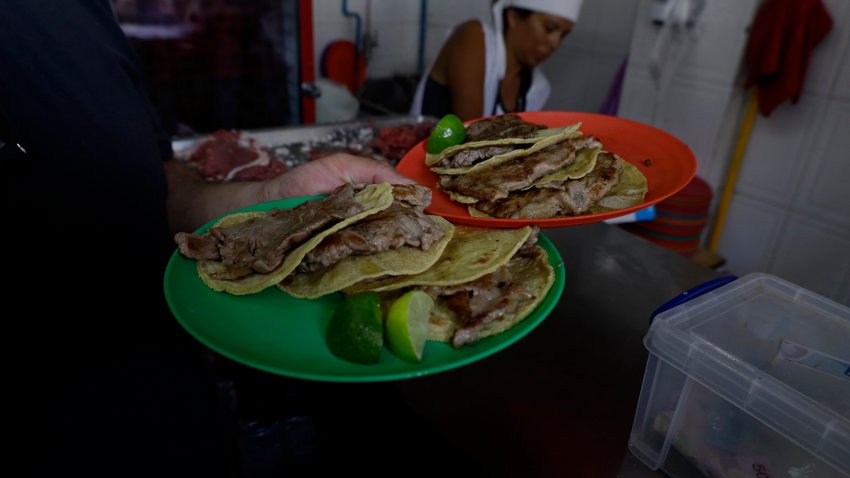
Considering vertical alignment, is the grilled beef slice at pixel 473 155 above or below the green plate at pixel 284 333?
above

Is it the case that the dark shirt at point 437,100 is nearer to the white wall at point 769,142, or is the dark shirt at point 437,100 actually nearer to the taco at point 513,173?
Result: the white wall at point 769,142

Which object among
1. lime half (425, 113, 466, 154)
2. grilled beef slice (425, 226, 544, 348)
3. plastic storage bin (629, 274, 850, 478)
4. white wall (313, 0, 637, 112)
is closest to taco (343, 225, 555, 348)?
grilled beef slice (425, 226, 544, 348)

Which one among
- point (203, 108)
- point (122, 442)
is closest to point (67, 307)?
point (122, 442)

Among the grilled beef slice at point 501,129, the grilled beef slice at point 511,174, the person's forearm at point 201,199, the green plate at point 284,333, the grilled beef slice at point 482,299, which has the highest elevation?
the grilled beef slice at point 501,129

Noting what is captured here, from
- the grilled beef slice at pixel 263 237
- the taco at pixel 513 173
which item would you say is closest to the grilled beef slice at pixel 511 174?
the taco at pixel 513 173

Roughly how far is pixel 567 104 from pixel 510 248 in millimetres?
3868

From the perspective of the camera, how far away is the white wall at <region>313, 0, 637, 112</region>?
170 inches

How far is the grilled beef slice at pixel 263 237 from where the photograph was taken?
126 centimetres

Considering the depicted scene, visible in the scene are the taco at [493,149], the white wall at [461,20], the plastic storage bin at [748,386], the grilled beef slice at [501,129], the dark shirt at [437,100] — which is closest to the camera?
the plastic storage bin at [748,386]

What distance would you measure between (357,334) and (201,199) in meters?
Result: 1.21

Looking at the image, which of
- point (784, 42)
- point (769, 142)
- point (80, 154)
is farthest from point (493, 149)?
point (769, 142)

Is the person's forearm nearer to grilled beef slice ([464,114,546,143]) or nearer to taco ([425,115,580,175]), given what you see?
taco ([425,115,580,175])

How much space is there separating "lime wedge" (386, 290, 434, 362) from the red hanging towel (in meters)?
2.93

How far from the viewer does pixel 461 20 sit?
578cm
